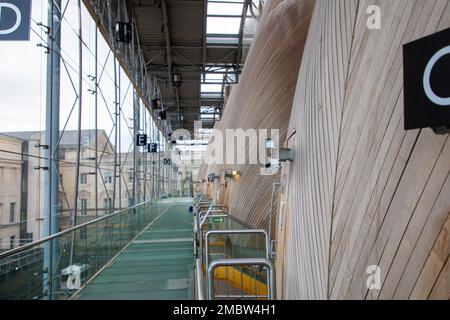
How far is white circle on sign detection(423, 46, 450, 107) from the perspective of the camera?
4.29 feet

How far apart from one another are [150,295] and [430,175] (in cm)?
413

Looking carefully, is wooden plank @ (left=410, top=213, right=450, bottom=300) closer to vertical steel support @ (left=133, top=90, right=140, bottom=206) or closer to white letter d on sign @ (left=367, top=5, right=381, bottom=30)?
white letter d on sign @ (left=367, top=5, right=381, bottom=30)

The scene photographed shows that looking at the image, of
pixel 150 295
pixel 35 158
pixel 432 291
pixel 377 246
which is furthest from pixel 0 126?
pixel 432 291

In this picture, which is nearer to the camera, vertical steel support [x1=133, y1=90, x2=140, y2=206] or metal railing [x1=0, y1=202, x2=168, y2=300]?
metal railing [x1=0, y1=202, x2=168, y2=300]

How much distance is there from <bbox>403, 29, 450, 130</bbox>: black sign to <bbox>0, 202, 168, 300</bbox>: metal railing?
2.90 meters

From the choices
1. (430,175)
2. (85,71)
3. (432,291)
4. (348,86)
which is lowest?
(432,291)

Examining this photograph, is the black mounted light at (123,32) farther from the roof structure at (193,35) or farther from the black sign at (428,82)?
the black sign at (428,82)

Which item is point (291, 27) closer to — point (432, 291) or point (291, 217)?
point (291, 217)

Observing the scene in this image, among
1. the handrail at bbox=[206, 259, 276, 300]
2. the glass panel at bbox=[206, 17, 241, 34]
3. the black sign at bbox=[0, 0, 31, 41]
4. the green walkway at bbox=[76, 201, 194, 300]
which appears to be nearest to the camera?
the handrail at bbox=[206, 259, 276, 300]

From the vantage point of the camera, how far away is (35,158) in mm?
7098

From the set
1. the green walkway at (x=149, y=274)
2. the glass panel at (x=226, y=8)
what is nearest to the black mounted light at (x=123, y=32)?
the green walkway at (x=149, y=274)

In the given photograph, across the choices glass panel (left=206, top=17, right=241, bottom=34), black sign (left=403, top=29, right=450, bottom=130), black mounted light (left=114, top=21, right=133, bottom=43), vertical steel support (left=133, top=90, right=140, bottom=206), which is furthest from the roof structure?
black sign (left=403, top=29, right=450, bottom=130)

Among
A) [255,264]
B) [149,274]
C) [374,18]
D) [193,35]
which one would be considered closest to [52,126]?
[149,274]

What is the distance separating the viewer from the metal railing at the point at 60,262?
3422mm
